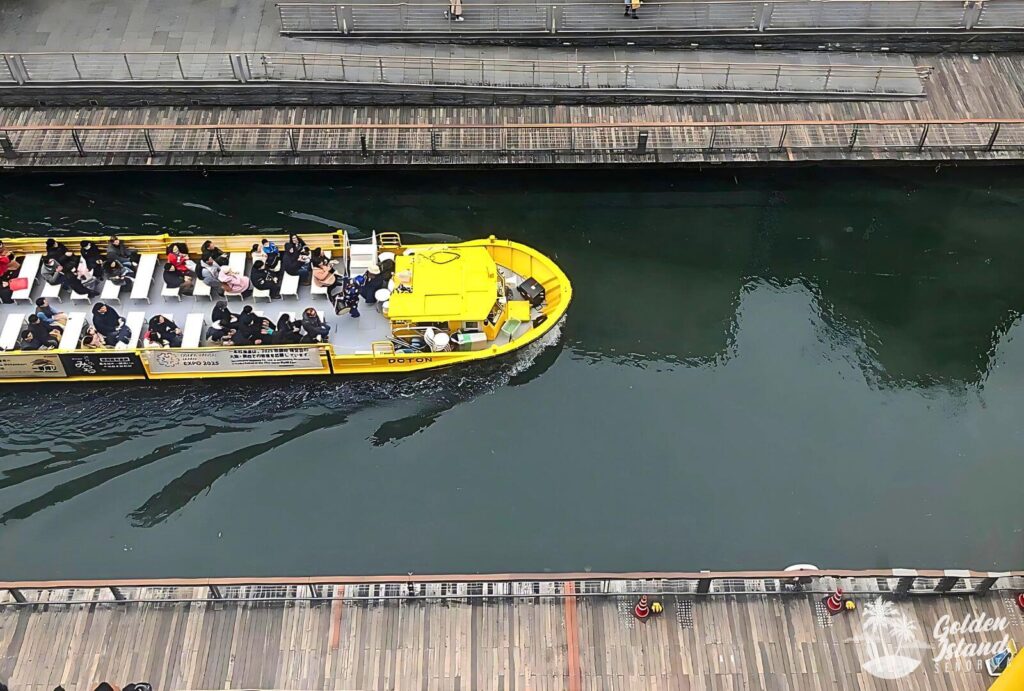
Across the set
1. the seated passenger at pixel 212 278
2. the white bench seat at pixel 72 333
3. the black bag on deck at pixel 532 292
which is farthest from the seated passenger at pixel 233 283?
the black bag on deck at pixel 532 292

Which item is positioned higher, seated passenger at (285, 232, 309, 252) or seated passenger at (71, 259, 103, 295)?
seated passenger at (285, 232, 309, 252)

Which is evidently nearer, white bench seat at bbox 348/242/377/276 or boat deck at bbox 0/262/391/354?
boat deck at bbox 0/262/391/354

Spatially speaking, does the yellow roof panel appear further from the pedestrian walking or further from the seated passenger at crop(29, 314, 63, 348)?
the pedestrian walking

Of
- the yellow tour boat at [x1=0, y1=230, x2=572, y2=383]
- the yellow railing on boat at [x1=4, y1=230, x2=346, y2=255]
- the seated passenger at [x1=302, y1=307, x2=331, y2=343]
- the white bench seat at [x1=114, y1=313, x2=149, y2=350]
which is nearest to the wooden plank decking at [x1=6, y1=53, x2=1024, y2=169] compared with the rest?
the yellow railing on boat at [x1=4, y1=230, x2=346, y2=255]

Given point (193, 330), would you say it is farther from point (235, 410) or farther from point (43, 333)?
point (43, 333)

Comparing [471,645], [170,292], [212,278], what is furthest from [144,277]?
[471,645]

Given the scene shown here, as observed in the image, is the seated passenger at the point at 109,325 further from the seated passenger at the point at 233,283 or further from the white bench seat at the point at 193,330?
the seated passenger at the point at 233,283

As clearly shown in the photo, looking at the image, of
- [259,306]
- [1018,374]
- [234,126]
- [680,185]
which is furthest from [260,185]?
[1018,374]
